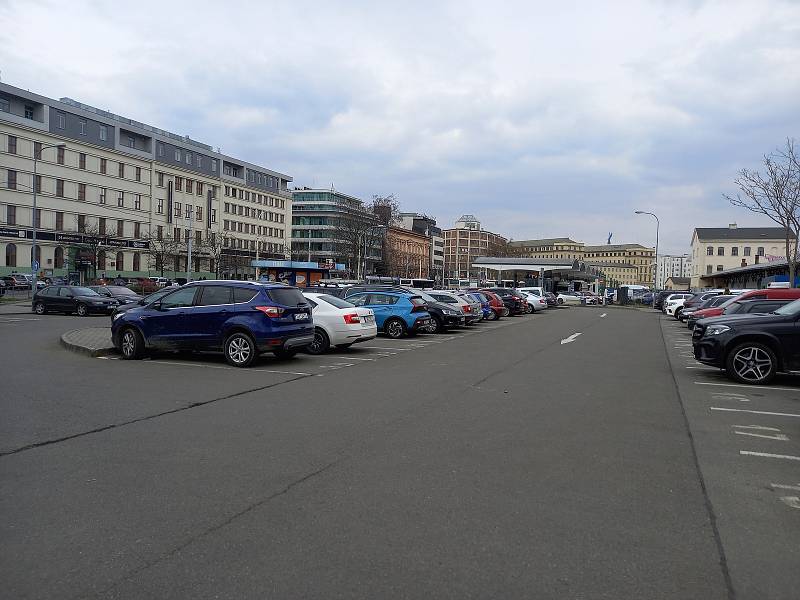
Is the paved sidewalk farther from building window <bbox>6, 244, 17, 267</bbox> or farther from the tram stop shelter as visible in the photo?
the tram stop shelter

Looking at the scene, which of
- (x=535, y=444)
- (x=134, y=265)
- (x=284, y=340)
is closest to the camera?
(x=535, y=444)

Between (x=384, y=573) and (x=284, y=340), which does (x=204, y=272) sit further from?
(x=384, y=573)

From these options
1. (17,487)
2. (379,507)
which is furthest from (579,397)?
(17,487)

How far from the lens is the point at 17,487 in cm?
495

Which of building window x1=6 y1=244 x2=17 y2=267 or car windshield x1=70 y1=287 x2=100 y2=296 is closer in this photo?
car windshield x1=70 y1=287 x2=100 y2=296

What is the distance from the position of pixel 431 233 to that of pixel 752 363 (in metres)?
150

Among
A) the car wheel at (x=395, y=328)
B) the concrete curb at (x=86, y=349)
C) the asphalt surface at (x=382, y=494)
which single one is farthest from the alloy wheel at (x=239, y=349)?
the car wheel at (x=395, y=328)

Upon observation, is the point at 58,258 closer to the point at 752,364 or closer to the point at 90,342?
the point at 90,342

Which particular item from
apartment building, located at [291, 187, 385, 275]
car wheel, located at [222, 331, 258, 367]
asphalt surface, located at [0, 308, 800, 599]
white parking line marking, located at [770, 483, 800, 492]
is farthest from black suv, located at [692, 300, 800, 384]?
apartment building, located at [291, 187, 385, 275]

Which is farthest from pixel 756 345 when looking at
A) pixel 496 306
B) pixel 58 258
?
pixel 58 258

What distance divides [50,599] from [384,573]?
1749mm

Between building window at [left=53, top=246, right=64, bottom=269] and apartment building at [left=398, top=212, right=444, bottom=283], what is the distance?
83478 millimetres

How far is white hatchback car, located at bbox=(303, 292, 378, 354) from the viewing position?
1509 cm

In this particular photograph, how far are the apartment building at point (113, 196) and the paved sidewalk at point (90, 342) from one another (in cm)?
3969
